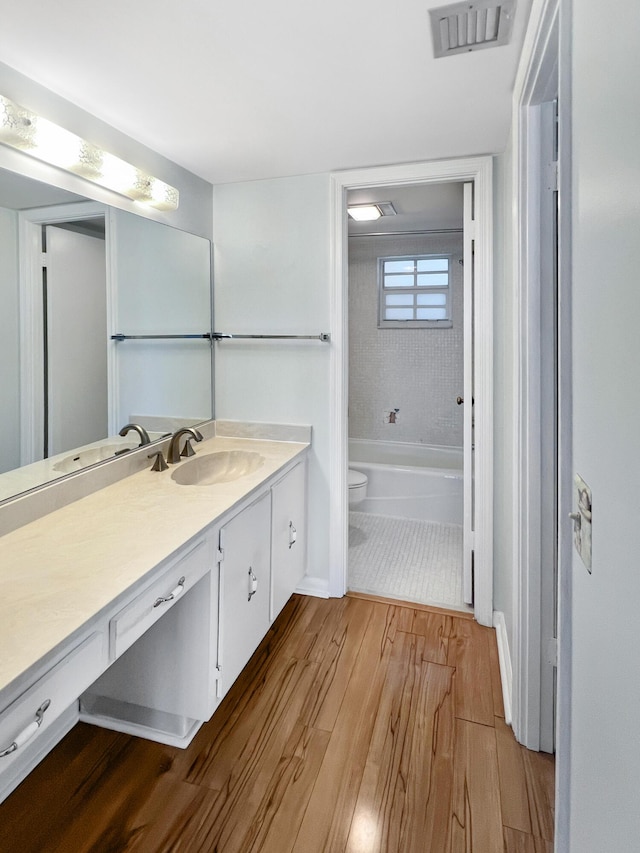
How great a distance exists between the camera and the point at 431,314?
13.8 feet

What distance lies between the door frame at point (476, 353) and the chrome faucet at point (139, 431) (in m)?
0.89

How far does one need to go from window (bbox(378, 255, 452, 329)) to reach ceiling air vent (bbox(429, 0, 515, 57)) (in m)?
2.83

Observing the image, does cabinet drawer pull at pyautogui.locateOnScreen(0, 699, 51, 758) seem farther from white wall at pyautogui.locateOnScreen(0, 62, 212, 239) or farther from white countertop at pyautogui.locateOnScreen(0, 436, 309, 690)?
white wall at pyautogui.locateOnScreen(0, 62, 212, 239)

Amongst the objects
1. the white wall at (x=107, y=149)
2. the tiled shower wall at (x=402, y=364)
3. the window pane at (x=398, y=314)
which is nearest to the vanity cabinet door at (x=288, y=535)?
the white wall at (x=107, y=149)

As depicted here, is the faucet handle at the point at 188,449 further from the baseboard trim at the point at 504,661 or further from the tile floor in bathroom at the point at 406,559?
the baseboard trim at the point at 504,661

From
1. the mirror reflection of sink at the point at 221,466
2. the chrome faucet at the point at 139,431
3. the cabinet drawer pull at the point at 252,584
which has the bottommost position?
the cabinet drawer pull at the point at 252,584

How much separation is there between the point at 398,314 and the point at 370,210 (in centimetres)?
118

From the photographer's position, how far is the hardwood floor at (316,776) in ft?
4.33

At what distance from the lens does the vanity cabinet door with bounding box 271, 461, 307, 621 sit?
2123 millimetres

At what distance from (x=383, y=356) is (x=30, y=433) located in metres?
3.21

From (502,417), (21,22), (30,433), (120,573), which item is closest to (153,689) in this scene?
(120,573)

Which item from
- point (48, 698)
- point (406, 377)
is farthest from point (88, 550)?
point (406, 377)

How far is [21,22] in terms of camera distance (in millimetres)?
1269

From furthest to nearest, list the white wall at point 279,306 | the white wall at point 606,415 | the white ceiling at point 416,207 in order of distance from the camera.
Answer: the white ceiling at point 416,207
the white wall at point 279,306
the white wall at point 606,415
